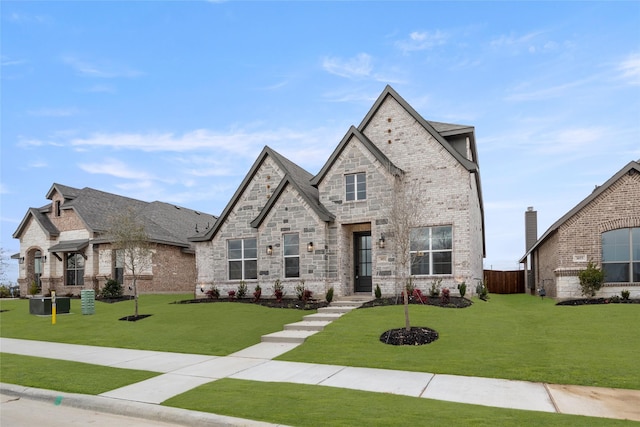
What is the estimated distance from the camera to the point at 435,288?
18.3 meters

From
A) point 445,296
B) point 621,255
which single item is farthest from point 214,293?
point 621,255

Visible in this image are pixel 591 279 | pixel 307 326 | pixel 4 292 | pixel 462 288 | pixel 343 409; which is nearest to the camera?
pixel 343 409

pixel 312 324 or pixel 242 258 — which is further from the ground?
pixel 242 258

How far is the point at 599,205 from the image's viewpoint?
57.4ft

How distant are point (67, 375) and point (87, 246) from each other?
23450 mm

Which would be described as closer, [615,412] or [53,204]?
[615,412]

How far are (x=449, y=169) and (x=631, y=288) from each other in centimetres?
818

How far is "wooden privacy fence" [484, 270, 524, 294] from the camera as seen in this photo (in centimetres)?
3094

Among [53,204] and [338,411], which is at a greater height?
[53,204]

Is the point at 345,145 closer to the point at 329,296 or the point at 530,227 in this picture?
the point at 329,296

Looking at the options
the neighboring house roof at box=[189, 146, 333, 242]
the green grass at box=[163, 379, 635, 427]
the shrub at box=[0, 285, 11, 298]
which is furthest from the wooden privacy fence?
the shrub at box=[0, 285, 11, 298]

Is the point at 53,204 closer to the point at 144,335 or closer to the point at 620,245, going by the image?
the point at 144,335

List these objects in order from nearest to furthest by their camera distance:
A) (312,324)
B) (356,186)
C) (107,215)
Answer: (312,324)
(356,186)
(107,215)

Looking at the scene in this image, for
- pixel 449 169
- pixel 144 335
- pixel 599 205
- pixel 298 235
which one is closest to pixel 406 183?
pixel 449 169
